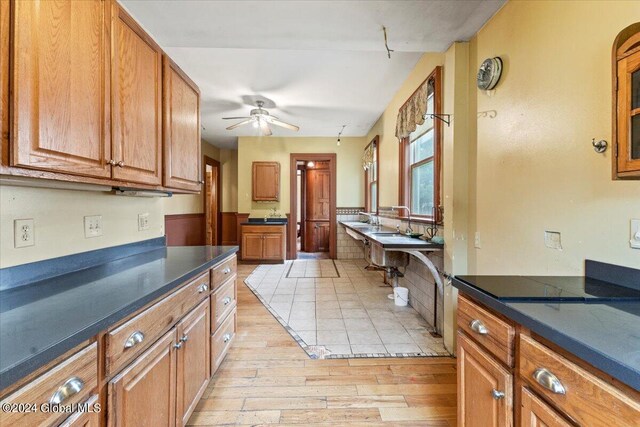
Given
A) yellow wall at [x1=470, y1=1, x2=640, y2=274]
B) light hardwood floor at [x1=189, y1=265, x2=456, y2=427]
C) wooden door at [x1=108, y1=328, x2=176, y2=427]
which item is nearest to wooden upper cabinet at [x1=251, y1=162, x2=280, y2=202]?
light hardwood floor at [x1=189, y1=265, x2=456, y2=427]

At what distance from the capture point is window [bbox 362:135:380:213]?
4.99m

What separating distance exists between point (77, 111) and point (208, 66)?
236cm

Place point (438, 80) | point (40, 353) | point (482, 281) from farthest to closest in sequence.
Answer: point (438, 80), point (482, 281), point (40, 353)

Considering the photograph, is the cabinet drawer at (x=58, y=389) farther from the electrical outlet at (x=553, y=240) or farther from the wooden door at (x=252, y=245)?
the wooden door at (x=252, y=245)

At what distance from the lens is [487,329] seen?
103 cm

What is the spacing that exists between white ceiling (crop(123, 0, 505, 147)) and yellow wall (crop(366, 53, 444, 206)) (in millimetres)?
129

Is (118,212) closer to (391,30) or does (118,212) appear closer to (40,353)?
(40,353)

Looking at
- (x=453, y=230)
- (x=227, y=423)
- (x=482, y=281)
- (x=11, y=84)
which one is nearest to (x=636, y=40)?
(x=482, y=281)

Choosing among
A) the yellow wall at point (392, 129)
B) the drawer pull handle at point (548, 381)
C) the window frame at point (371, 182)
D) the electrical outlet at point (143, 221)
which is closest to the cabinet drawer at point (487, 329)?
the drawer pull handle at point (548, 381)

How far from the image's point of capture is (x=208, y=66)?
311cm

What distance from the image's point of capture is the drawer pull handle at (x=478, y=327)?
104 cm

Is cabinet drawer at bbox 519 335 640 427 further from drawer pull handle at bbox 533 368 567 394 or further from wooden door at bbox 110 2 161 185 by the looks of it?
wooden door at bbox 110 2 161 185

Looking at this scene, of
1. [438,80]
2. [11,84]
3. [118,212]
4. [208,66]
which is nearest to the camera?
[11,84]

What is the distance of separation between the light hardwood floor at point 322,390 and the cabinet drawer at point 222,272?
0.69 metres
